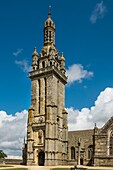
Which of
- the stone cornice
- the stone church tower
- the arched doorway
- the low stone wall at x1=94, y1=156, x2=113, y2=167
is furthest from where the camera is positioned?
the stone cornice

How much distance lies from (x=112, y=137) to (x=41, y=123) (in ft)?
51.7

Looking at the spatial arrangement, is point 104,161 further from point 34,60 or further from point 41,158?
point 34,60

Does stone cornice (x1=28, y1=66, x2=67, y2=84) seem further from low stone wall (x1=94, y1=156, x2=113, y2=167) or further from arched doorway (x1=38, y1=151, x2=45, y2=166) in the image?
low stone wall (x1=94, y1=156, x2=113, y2=167)

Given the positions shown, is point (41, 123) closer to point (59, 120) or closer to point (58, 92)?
point (59, 120)

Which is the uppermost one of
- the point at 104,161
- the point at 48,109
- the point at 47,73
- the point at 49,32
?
the point at 49,32

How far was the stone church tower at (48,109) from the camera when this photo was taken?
59.4 m

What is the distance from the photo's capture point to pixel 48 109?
60719 millimetres

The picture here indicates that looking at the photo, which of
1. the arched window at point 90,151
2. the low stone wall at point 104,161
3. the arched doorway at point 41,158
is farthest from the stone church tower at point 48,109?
the low stone wall at point 104,161

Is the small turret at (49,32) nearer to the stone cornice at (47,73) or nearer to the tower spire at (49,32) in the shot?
the tower spire at (49,32)

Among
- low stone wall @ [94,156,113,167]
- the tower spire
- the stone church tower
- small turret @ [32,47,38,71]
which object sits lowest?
low stone wall @ [94,156,113,167]

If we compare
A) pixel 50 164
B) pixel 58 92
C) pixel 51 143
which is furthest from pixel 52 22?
pixel 50 164

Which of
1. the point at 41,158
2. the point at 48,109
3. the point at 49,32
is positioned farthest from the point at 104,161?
the point at 49,32

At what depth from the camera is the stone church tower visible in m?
59.4

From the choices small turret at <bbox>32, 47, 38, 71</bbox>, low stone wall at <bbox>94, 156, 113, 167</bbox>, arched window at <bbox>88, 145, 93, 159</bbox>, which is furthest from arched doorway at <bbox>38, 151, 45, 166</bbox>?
small turret at <bbox>32, 47, 38, 71</bbox>
